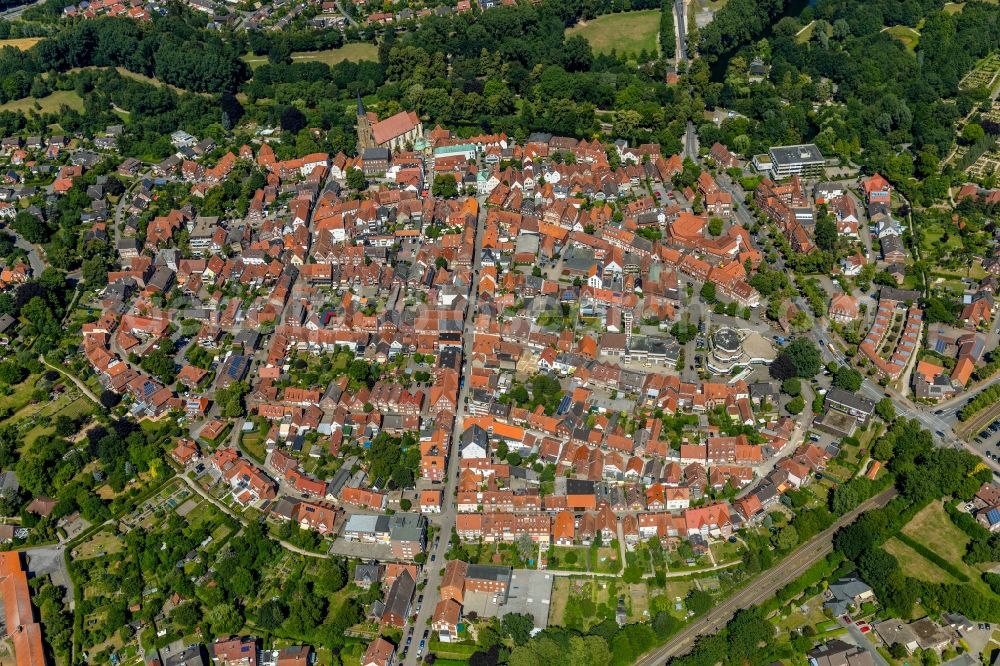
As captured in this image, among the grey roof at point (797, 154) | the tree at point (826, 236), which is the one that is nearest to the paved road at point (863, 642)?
the tree at point (826, 236)

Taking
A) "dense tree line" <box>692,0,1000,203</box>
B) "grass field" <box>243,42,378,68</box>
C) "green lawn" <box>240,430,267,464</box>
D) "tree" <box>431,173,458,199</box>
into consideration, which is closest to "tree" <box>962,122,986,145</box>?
"dense tree line" <box>692,0,1000,203</box>

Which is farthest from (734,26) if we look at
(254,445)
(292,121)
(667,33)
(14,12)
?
(14,12)

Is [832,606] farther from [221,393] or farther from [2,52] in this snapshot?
[2,52]

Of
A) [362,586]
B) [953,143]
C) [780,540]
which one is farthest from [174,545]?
[953,143]

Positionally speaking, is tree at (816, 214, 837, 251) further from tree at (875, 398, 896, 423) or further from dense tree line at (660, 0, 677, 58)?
dense tree line at (660, 0, 677, 58)

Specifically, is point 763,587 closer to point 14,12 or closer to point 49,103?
point 49,103

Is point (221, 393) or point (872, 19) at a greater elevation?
point (872, 19)
